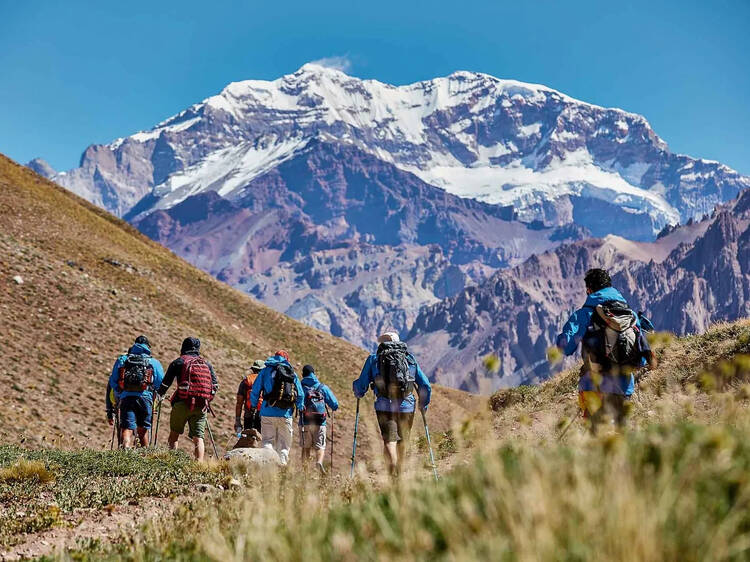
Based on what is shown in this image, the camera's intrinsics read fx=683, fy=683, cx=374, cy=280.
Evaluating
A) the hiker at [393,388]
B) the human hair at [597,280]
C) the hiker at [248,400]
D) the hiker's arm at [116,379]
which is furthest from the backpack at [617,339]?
the hiker's arm at [116,379]

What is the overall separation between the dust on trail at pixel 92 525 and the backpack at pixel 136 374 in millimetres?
5496

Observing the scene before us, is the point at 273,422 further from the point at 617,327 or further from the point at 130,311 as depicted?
the point at 130,311

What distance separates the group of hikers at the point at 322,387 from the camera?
7.06 m

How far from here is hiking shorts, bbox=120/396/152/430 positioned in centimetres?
1323

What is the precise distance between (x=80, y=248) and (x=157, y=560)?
38.5 metres

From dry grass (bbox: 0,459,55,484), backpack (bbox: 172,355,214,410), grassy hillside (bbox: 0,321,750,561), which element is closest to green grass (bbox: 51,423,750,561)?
grassy hillside (bbox: 0,321,750,561)

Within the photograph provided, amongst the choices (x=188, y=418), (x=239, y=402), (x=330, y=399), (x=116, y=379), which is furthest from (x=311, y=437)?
(x=116, y=379)

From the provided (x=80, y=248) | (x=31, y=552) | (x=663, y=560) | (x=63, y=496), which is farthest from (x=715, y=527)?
(x=80, y=248)

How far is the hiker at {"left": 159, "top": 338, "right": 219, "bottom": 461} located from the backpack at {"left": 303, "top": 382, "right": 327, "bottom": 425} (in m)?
2.09

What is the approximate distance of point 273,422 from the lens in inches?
484

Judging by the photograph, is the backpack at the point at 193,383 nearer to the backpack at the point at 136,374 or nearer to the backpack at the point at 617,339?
the backpack at the point at 136,374

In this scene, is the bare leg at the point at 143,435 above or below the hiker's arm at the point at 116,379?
below

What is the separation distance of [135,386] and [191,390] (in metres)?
1.69

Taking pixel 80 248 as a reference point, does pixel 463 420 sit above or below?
below
